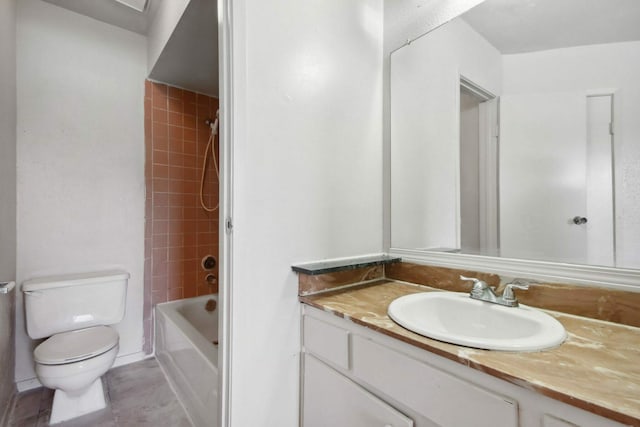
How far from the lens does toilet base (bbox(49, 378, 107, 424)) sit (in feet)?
4.91

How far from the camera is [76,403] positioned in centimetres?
154

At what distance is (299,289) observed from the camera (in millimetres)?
1131

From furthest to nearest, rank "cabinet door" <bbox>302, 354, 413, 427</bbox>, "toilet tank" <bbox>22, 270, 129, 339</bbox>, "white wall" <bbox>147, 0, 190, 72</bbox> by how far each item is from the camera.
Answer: "toilet tank" <bbox>22, 270, 129, 339</bbox>, "white wall" <bbox>147, 0, 190, 72</bbox>, "cabinet door" <bbox>302, 354, 413, 427</bbox>

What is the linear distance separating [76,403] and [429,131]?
2387mm

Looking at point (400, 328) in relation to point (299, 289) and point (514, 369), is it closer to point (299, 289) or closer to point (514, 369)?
point (514, 369)

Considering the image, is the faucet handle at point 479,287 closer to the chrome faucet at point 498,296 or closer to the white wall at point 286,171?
the chrome faucet at point 498,296

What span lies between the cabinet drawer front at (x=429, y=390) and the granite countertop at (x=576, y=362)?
0.06 m

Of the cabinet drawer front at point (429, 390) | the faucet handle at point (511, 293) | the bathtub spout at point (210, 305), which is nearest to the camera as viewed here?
the cabinet drawer front at point (429, 390)

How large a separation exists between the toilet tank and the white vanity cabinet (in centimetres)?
148

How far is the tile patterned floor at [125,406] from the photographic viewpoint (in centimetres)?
150

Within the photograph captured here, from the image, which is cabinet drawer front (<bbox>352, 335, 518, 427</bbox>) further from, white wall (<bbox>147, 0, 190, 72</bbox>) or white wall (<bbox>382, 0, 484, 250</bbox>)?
white wall (<bbox>147, 0, 190, 72</bbox>)

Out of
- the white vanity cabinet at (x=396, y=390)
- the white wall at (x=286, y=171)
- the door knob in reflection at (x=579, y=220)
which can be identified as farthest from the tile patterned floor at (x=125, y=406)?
the door knob in reflection at (x=579, y=220)

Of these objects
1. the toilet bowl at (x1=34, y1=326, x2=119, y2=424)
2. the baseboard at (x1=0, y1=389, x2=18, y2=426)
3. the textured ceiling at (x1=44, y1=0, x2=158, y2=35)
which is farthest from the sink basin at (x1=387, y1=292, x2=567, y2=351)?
the textured ceiling at (x1=44, y1=0, x2=158, y2=35)

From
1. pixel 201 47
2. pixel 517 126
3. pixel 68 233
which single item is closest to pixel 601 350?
pixel 517 126
